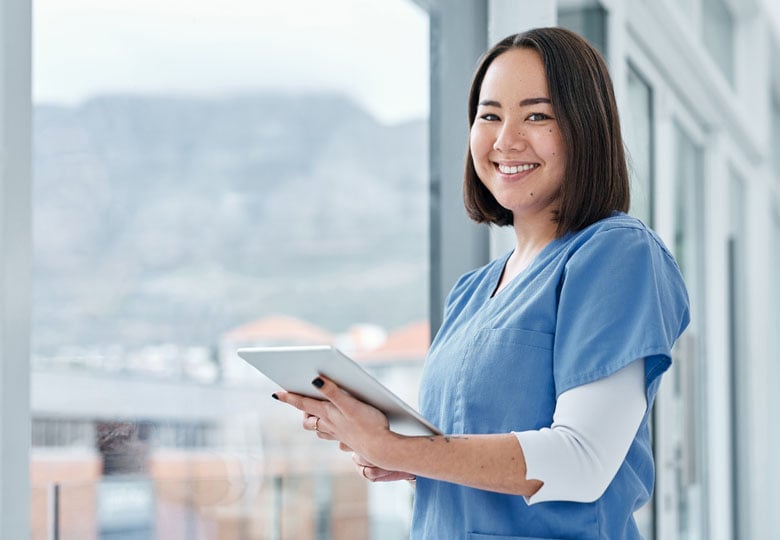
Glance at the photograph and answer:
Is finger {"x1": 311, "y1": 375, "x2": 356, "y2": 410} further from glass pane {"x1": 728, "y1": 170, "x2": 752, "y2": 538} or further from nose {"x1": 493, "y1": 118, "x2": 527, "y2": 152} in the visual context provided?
glass pane {"x1": 728, "y1": 170, "x2": 752, "y2": 538}

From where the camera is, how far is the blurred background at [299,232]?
5.86ft

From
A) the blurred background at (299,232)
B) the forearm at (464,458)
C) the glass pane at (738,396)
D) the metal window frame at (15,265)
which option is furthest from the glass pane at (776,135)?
the metal window frame at (15,265)

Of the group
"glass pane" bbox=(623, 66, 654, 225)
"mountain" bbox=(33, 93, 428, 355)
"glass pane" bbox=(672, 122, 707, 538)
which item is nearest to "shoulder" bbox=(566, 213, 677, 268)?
"glass pane" bbox=(623, 66, 654, 225)

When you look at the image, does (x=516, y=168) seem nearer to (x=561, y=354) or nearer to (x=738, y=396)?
(x=561, y=354)

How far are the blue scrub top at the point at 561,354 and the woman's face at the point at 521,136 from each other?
0.07m

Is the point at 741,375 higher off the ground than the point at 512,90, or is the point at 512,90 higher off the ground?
the point at 512,90

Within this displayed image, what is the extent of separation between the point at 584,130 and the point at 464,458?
1.29 feet

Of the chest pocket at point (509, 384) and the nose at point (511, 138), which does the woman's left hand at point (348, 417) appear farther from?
the nose at point (511, 138)

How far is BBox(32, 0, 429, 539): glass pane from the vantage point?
1.88m

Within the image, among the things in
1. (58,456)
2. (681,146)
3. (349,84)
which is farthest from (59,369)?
(349,84)

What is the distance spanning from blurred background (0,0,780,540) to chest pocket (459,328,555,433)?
463 mm

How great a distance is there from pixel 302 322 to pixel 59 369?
7.51m

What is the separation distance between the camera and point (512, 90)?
112cm

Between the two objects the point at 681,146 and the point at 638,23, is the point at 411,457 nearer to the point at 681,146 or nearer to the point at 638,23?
the point at 638,23
